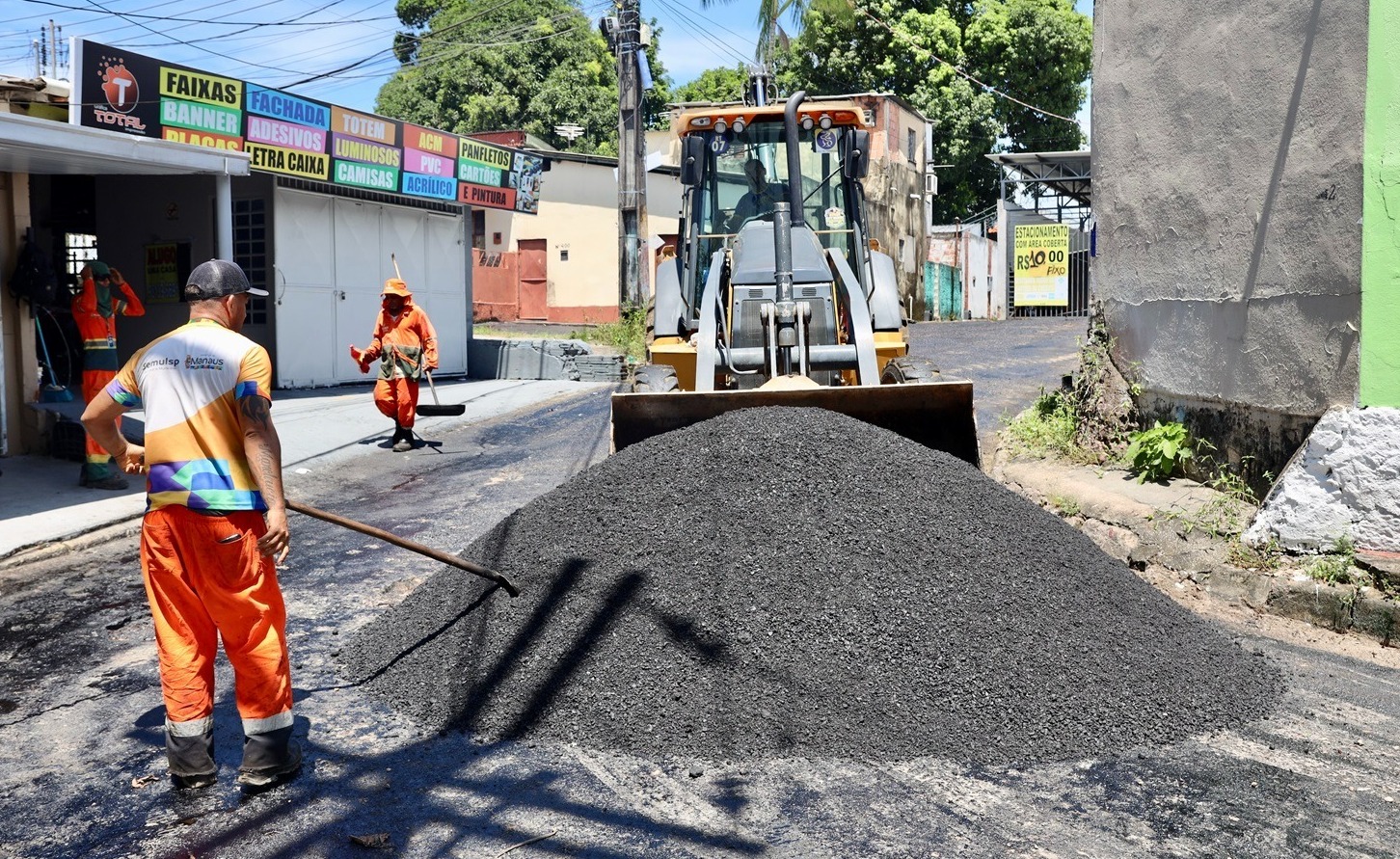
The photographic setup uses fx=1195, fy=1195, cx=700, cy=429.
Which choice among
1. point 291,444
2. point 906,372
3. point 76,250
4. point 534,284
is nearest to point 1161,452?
point 906,372

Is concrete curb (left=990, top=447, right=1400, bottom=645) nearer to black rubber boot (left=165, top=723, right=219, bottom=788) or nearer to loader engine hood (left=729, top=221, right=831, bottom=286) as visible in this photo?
loader engine hood (left=729, top=221, right=831, bottom=286)

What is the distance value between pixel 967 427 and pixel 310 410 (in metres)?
8.44

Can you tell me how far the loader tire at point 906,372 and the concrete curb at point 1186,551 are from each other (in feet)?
3.18

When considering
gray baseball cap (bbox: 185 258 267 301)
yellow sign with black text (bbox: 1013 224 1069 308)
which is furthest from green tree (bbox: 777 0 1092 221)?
gray baseball cap (bbox: 185 258 267 301)

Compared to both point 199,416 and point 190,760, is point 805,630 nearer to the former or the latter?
point 190,760

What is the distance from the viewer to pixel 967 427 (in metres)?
7.03

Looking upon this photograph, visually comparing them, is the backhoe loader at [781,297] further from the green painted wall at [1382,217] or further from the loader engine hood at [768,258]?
the green painted wall at [1382,217]

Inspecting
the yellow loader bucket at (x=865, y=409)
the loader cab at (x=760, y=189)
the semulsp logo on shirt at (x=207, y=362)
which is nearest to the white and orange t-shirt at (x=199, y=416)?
the semulsp logo on shirt at (x=207, y=362)

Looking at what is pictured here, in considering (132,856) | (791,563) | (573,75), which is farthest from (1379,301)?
(573,75)

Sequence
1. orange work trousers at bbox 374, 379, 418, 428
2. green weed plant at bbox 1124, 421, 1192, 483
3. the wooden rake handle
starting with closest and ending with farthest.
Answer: the wooden rake handle, green weed plant at bbox 1124, 421, 1192, 483, orange work trousers at bbox 374, 379, 418, 428

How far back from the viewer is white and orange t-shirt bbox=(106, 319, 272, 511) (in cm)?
392

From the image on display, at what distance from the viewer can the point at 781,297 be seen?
25.2 ft

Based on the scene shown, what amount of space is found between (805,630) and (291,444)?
25.3 feet

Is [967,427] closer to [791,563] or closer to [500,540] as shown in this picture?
[791,563]
